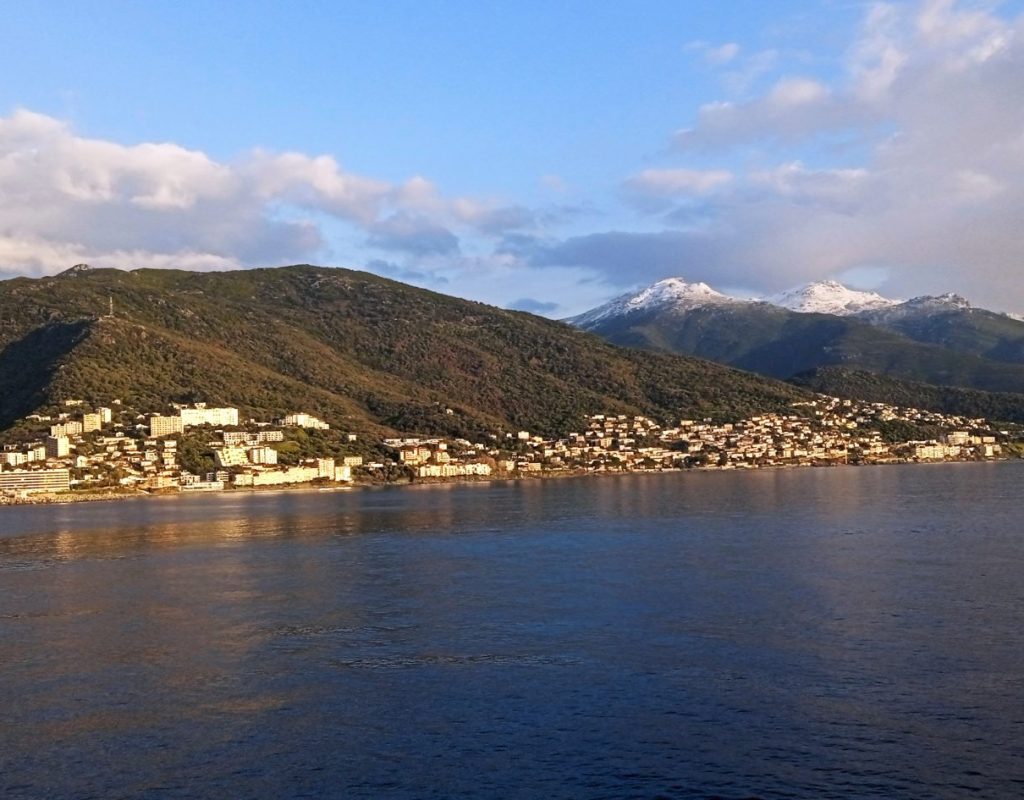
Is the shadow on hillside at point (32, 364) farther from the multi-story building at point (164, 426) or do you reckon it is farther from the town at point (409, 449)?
the multi-story building at point (164, 426)

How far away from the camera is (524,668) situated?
86.9 ft

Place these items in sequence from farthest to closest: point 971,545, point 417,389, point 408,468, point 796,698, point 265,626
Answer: point 417,389 → point 408,468 → point 971,545 → point 265,626 → point 796,698

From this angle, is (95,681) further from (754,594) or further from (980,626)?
(980,626)

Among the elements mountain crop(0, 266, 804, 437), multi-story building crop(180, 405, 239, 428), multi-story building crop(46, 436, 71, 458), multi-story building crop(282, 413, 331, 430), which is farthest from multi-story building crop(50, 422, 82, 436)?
multi-story building crop(282, 413, 331, 430)

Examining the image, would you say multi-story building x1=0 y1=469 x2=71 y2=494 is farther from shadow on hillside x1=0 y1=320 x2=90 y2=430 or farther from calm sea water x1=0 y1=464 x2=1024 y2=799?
calm sea water x1=0 y1=464 x2=1024 y2=799

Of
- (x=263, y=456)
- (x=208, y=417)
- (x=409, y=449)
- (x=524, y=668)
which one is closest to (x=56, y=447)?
(x=208, y=417)

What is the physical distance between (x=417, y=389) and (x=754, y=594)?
14331 cm

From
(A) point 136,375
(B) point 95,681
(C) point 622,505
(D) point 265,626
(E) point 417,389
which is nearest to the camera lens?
(B) point 95,681

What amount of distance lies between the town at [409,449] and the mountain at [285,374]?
5.98 meters

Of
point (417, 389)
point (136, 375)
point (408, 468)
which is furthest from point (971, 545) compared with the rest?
point (417, 389)

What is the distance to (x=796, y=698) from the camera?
23312 mm

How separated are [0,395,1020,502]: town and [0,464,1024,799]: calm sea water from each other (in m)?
61.2

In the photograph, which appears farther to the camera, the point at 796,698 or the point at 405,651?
the point at 405,651

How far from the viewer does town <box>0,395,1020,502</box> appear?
11444 cm
